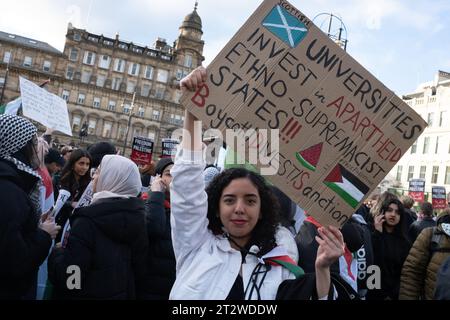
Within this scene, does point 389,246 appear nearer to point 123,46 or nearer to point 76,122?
point 76,122

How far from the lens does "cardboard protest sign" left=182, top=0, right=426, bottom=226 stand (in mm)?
2389

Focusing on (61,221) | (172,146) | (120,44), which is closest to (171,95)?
(120,44)

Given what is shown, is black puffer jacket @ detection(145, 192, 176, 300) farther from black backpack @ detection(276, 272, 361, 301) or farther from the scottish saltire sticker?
the scottish saltire sticker

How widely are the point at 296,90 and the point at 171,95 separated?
63.6 metres

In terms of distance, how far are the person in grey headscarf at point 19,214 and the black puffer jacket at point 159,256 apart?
84 cm

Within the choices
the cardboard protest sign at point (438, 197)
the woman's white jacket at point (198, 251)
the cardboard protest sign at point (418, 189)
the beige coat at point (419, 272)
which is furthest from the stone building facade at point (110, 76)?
the woman's white jacket at point (198, 251)

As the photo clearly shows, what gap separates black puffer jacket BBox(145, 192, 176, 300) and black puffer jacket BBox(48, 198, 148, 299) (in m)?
0.27

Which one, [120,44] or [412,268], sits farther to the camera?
[120,44]

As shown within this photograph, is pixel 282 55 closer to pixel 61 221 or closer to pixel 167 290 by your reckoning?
pixel 167 290

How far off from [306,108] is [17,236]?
6.04 ft

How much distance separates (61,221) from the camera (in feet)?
14.0

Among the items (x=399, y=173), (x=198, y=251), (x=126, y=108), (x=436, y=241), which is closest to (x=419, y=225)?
(x=436, y=241)
